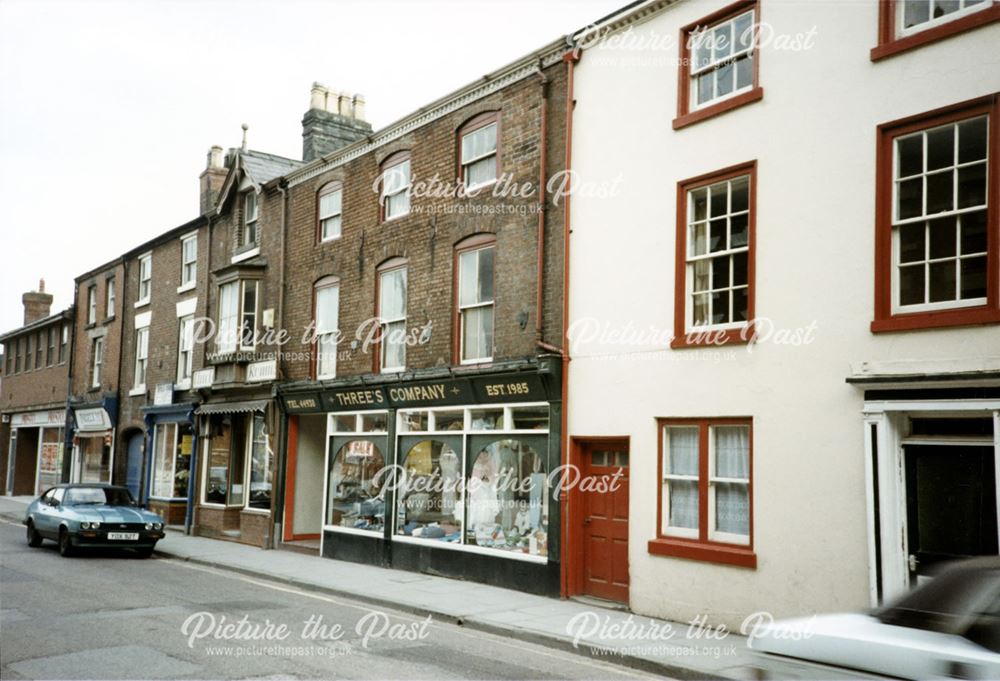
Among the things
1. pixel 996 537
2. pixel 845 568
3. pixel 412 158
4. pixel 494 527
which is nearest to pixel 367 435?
pixel 494 527

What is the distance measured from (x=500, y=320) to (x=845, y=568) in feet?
23.6

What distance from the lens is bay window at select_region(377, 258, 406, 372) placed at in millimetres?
17703

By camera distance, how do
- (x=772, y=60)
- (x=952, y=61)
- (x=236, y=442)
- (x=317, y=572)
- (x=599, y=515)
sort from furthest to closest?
(x=236, y=442) → (x=317, y=572) → (x=599, y=515) → (x=772, y=60) → (x=952, y=61)

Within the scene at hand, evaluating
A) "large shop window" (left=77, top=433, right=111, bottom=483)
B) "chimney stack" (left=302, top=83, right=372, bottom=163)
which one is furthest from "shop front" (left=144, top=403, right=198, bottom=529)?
"chimney stack" (left=302, top=83, right=372, bottom=163)

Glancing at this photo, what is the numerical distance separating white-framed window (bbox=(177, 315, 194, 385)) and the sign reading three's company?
256 inches

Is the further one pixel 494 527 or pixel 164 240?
pixel 164 240

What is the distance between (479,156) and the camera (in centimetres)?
1623

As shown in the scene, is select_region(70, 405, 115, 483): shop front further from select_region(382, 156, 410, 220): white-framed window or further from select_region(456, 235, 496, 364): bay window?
select_region(456, 235, 496, 364): bay window

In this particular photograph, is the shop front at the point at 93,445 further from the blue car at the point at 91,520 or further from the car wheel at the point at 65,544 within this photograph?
the car wheel at the point at 65,544

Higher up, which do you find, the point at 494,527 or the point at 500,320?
the point at 500,320

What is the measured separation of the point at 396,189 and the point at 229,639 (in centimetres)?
1060

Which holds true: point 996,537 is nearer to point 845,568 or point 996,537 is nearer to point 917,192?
point 845,568

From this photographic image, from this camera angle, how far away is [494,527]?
49.3ft

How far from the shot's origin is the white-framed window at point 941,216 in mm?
9312
